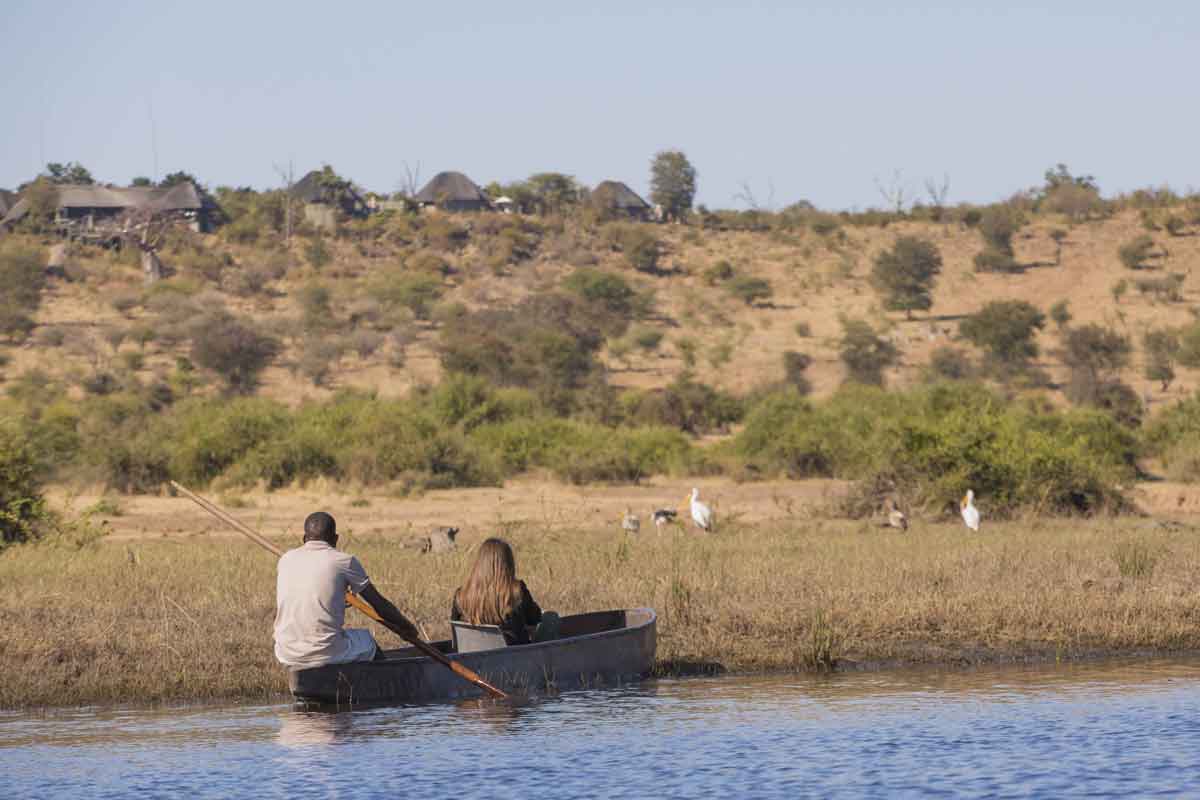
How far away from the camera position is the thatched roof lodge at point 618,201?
70.6m

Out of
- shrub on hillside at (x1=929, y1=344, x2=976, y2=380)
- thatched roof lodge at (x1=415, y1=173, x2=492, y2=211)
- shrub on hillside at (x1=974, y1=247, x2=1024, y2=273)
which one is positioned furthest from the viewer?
thatched roof lodge at (x1=415, y1=173, x2=492, y2=211)

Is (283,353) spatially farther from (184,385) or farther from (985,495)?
(985,495)

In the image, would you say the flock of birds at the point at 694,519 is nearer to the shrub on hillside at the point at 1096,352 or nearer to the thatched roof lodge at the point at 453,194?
the shrub on hillside at the point at 1096,352

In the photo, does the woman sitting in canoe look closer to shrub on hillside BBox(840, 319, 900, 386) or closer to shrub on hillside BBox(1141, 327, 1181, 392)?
shrub on hillside BBox(840, 319, 900, 386)

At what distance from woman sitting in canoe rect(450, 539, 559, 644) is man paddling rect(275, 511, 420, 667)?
90 centimetres

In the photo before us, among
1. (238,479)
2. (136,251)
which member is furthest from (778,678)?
(136,251)

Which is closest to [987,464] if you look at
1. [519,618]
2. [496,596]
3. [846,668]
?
[846,668]

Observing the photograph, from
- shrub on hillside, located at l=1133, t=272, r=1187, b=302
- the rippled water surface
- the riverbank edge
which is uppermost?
shrub on hillside, located at l=1133, t=272, r=1187, b=302

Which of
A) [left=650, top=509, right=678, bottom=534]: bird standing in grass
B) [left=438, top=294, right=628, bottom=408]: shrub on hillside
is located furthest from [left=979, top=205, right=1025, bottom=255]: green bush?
[left=650, top=509, right=678, bottom=534]: bird standing in grass

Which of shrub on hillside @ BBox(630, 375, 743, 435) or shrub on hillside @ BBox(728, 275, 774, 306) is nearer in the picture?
shrub on hillside @ BBox(630, 375, 743, 435)

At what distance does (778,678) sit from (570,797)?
3801 mm

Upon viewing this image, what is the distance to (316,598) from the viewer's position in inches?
445

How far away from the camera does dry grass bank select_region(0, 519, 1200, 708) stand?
1265 centimetres

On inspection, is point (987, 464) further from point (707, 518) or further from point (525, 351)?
point (525, 351)
